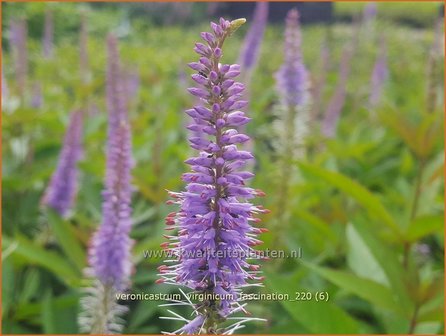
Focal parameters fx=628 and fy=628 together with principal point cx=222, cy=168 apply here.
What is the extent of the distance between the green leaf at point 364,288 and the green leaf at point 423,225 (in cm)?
40

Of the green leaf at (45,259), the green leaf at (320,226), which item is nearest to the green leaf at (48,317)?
the green leaf at (45,259)

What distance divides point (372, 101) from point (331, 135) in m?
2.14

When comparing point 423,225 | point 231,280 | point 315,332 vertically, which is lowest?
point 315,332

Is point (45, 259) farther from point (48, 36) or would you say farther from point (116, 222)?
point (48, 36)

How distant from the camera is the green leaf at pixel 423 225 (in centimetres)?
269

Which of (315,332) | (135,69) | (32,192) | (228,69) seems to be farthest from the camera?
(135,69)

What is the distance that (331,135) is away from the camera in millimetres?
5441

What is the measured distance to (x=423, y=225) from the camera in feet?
8.97

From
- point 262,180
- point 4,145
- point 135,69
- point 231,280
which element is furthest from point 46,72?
point 231,280

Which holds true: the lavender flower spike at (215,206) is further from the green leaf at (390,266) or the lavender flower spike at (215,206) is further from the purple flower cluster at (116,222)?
the green leaf at (390,266)

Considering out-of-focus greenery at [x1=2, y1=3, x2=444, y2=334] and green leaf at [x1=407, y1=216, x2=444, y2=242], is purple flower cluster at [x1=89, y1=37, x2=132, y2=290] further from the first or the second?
green leaf at [x1=407, y1=216, x2=444, y2=242]

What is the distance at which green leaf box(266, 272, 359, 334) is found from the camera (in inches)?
86.9

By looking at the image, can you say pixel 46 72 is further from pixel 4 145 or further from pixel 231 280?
pixel 231 280

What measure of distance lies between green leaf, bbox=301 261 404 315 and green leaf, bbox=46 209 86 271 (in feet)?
3.59
